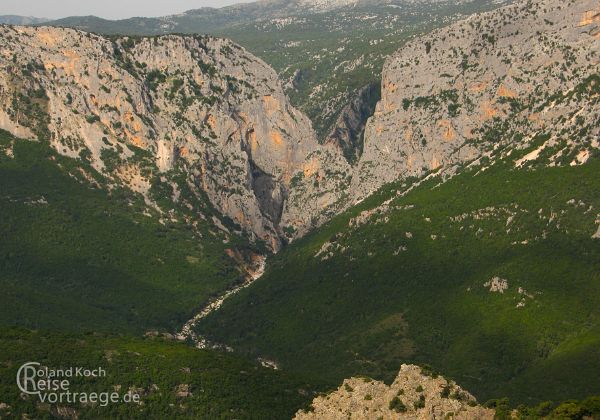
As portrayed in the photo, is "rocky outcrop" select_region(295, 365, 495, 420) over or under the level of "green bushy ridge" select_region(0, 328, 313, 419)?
over

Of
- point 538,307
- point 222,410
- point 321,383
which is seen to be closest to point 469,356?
point 538,307

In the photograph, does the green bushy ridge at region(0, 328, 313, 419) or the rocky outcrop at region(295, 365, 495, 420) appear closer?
the rocky outcrop at region(295, 365, 495, 420)

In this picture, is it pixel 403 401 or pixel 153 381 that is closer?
pixel 403 401

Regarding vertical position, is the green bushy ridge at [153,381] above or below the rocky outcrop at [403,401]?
below

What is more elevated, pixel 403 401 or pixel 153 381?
pixel 403 401
